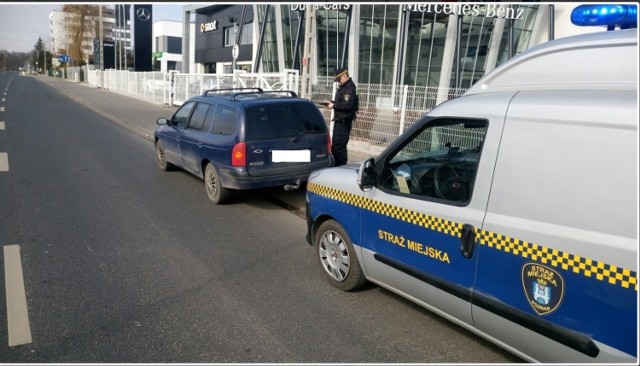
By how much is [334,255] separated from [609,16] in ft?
8.52

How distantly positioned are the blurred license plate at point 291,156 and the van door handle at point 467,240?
405 centimetres

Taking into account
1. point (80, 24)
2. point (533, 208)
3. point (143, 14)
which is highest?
point (143, 14)

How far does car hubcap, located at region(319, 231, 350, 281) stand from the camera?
4.01 m

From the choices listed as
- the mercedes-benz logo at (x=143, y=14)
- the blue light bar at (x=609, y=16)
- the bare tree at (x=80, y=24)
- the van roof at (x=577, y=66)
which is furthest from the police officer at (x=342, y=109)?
the bare tree at (x=80, y=24)

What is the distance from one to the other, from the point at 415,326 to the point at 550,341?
1.12 metres

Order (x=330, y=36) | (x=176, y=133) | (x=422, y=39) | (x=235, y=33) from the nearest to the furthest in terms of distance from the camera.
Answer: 1. (x=176, y=133)
2. (x=422, y=39)
3. (x=330, y=36)
4. (x=235, y=33)

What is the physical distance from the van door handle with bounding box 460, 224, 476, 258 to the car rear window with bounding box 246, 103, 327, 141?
4.10m

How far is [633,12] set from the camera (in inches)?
112

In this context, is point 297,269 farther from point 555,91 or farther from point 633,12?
point 633,12

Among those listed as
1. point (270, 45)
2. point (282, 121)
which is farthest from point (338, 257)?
point (270, 45)

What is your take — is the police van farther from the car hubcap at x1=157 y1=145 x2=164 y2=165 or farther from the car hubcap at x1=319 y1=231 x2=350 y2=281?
the car hubcap at x1=157 y1=145 x2=164 y2=165

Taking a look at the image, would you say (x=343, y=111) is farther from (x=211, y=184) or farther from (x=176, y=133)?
(x=176, y=133)

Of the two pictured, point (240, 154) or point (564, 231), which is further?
point (240, 154)

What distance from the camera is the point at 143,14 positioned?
53656 mm
